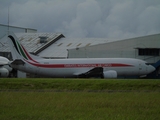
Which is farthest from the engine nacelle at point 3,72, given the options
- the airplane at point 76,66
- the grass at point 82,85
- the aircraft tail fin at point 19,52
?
the grass at point 82,85

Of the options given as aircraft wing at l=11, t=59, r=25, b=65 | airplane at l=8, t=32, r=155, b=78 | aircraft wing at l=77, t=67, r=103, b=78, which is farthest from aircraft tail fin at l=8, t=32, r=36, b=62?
aircraft wing at l=77, t=67, r=103, b=78

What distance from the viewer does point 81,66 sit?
52.0 meters

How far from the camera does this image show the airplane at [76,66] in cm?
5044

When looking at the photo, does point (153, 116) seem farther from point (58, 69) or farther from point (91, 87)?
point (58, 69)

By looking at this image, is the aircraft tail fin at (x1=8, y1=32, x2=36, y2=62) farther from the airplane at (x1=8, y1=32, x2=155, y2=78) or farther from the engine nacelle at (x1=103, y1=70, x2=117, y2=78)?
the engine nacelle at (x1=103, y1=70, x2=117, y2=78)

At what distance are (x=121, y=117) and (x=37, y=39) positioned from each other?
224ft

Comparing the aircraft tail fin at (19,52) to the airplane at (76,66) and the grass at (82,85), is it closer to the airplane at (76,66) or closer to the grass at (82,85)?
the airplane at (76,66)

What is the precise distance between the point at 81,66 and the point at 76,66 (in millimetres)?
805

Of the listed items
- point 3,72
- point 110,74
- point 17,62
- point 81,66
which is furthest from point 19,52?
point 110,74

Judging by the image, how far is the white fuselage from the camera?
1996 inches

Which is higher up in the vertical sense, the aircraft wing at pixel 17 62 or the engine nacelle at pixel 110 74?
the aircraft wing at pixel 17 62

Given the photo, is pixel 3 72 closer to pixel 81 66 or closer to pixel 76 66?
pixel 76 66

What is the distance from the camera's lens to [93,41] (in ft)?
250

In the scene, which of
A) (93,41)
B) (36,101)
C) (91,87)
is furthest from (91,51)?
(36,101)
